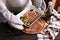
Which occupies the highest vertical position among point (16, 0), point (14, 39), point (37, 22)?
point (16, 0)

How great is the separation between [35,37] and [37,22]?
0.11 meters

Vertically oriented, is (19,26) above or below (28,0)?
below

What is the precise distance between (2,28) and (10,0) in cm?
18

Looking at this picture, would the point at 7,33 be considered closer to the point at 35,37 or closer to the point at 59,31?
the point at 35,37

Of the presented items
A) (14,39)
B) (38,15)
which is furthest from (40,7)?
(14,39)

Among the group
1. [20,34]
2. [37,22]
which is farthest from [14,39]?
[37,22]

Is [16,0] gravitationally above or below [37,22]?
above

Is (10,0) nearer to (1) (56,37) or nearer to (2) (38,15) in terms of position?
(2) (38,15)

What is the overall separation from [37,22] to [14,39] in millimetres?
189

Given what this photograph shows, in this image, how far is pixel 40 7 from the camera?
934 millimetres

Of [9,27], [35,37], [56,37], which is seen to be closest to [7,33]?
[9,27]

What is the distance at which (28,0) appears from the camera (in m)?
0.95

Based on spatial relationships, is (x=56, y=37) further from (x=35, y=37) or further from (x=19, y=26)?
(x=19, y=26)

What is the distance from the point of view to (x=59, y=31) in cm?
91
